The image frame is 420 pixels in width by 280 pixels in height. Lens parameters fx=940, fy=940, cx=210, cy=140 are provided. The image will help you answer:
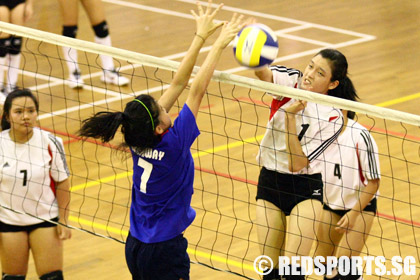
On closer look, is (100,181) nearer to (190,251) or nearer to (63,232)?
(190,251)

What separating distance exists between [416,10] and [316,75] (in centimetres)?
833

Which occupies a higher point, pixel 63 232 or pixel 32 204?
pixel 32 204

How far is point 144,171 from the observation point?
17.9 feet

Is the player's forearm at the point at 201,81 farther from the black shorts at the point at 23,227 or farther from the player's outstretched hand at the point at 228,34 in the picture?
the black shorts at the point at 23,227

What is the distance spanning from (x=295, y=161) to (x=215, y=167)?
3249mm

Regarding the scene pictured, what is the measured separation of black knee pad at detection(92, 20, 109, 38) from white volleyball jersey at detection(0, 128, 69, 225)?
471cm

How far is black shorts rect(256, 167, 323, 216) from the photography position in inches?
244

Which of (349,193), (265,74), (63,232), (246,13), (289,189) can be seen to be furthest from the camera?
(246,13)

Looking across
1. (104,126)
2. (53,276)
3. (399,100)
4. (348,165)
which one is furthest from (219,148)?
(104,126)

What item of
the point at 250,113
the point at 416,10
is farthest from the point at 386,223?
the point at 416,10

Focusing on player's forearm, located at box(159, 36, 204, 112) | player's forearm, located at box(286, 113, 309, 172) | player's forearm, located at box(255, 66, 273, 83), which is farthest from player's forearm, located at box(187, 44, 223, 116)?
player's forearm, located at box(286, 113, 309, 172)

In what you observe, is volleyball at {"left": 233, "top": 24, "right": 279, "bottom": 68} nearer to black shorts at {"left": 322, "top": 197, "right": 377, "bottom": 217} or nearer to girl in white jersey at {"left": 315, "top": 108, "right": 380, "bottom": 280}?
girl in white jersey at {"left": 315, "top": 108, "right": 380, "bottom": 280}

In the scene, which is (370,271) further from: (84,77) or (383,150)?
(84,77)

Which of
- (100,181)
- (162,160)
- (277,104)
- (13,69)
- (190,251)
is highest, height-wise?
(277,104)
